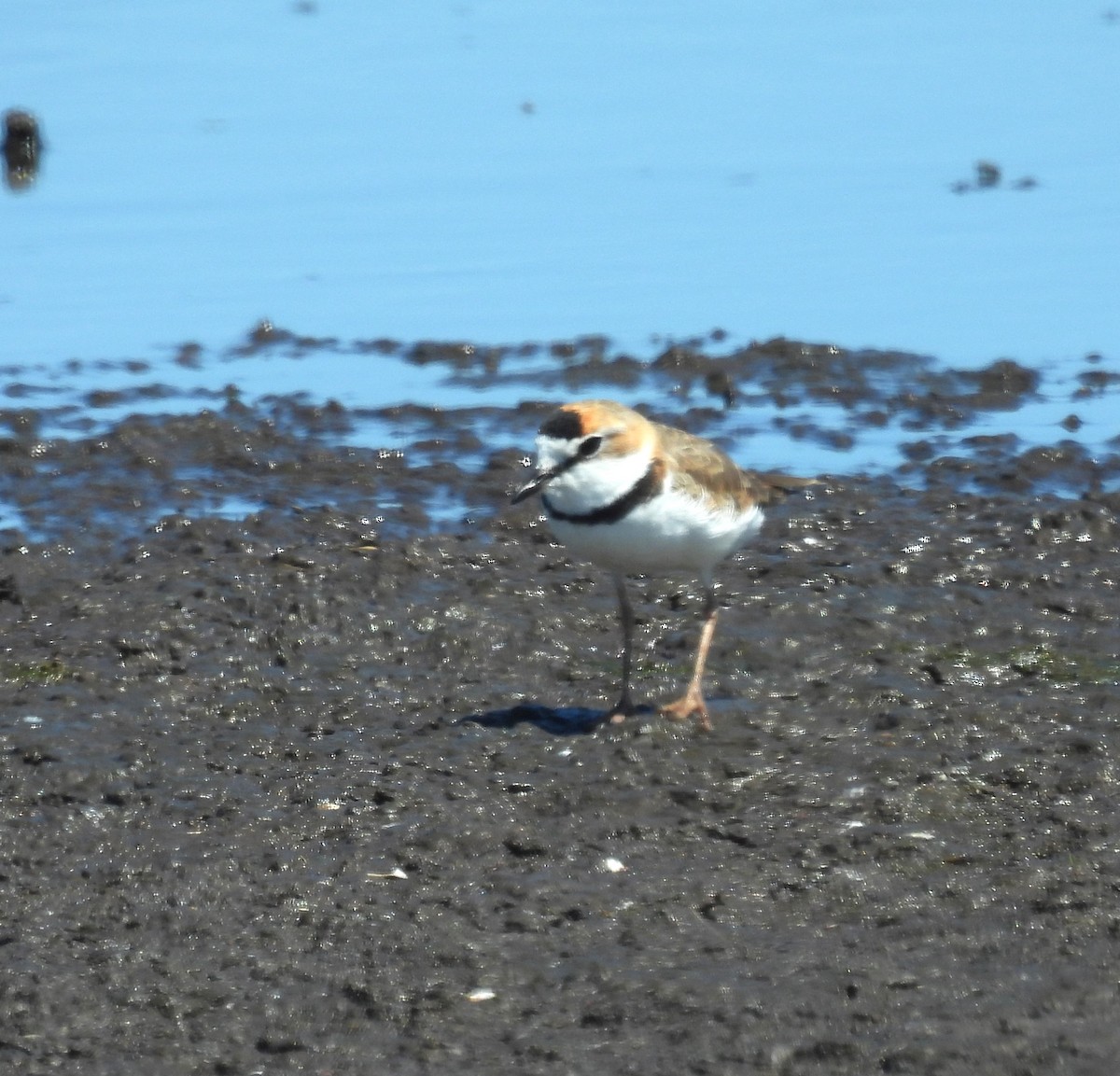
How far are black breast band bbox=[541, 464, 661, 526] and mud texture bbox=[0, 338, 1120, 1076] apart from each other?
721mm

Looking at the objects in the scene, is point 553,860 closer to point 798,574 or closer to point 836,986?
point 836,986

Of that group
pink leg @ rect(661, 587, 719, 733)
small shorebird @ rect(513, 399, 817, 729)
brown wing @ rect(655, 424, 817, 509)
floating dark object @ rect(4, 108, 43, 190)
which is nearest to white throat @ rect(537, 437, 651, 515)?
small shorebird @ rect(513, 399, 817, 729)

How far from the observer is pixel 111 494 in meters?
8.93

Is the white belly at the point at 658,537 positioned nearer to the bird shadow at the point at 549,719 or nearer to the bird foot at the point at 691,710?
the bird foot at the point at 691,710

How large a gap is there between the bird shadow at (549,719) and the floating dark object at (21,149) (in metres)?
9.15

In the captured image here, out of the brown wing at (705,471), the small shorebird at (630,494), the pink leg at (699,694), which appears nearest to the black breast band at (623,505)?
the small shorebird at (630,494)

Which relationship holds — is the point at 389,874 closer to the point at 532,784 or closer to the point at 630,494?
the point at 532,784

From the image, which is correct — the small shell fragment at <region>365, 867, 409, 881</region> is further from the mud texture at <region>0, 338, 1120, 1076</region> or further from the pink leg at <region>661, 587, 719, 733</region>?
the pink leg at <region>661, 587, 719, 733</region>

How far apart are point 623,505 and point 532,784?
0.87 m

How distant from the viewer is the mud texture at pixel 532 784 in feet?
15.3

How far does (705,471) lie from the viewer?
646 cm

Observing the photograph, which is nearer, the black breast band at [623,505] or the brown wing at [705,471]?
the black breast band at [623,505]

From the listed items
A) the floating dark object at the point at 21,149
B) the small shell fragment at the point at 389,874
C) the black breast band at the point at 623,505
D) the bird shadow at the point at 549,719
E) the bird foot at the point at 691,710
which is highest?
the black breast band at the point at 623,505

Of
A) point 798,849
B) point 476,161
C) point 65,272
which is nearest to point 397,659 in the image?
point 798,849
